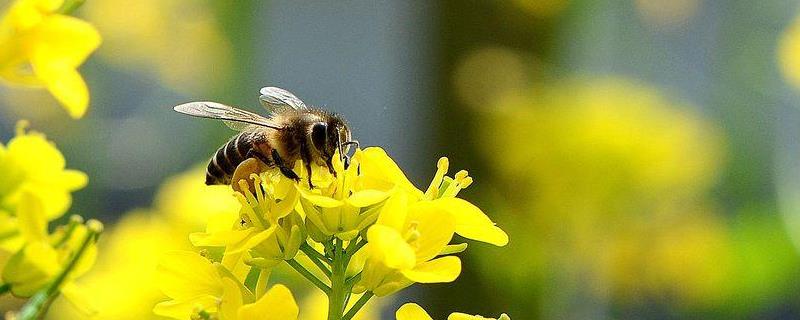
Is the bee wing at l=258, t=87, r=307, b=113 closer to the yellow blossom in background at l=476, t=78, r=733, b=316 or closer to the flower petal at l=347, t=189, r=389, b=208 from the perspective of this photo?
the flower petal at l=347, t=189, r=389, b=208

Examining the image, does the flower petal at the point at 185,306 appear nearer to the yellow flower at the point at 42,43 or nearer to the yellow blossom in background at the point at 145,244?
the yellow flower at the point at 42,43

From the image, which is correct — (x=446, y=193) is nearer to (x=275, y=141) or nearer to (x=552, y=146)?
(x=275, y=141)

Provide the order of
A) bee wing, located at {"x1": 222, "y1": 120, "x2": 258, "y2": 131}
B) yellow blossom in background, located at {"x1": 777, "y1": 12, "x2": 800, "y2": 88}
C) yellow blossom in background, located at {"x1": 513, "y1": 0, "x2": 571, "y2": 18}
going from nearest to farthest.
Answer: bee wing, located at {"x1": 222, "y1": 120, "x2": 258, "y2": 131} < yellow blossom in background, located at {"x1": 513, "y1": 0, "x2": 571, "y2": 18} < yellow blossom in background, located at {"x1": 777, "y1": 12, "x2": 800, "y2": 88}

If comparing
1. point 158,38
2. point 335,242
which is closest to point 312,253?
point 335,242

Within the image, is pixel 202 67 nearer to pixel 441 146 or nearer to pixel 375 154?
pixel 441 146

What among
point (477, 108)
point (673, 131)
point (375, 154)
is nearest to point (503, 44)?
point (477, 108)

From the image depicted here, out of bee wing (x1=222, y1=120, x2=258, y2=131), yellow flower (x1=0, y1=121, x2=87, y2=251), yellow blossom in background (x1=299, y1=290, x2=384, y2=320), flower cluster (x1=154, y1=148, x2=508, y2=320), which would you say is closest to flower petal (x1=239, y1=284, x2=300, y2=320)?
flower cluster (x1=154, y1=148, x2=508, y2=320)
